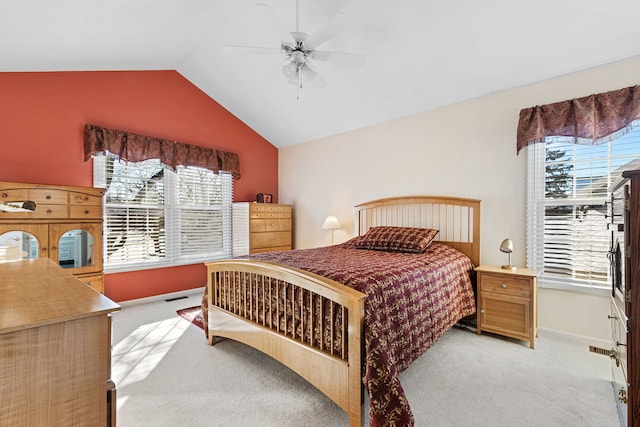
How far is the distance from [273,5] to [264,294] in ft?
8.95

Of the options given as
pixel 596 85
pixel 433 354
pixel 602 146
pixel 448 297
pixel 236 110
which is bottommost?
pixel 433 354

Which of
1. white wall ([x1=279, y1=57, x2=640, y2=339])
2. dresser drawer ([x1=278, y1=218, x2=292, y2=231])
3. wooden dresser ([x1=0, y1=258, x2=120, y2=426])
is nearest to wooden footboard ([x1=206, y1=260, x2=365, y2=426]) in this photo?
wooden dresser ([x1=0, y1=258, x2=120, y2=426])

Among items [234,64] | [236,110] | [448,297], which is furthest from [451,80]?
[236,110]

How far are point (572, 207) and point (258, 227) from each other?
3938 millimetres

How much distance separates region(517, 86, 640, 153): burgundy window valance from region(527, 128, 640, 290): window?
4.6 inches

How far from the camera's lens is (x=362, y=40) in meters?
3.09

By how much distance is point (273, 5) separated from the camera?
116 inches

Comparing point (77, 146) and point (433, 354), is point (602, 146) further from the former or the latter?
point (77, 146)

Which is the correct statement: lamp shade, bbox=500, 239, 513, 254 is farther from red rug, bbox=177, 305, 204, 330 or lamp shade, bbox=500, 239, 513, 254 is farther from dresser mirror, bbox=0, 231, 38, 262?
dresser mirror, bbox=0, 231, 38, 262

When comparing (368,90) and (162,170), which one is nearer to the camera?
(368,90)

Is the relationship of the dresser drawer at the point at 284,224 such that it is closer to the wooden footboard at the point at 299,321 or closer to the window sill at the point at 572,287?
the wooden footboard at the point at 299,321

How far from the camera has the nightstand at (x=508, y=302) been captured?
2.67 metres

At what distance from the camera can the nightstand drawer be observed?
269 cm

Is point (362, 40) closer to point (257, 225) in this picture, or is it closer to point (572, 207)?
point (572, 207)
